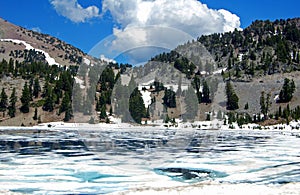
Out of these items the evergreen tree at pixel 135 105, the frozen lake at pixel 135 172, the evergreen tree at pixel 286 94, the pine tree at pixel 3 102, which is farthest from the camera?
the evergreen tree at pixel 286 94

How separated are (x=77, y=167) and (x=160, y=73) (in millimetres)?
17575

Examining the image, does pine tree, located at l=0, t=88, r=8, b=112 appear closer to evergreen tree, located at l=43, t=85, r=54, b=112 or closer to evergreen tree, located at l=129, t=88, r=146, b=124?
evergreen tree, located at l=43, t=85, r=54, b=112

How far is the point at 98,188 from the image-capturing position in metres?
12.1

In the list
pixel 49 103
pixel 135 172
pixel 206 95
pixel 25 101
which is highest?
pixel 206 95

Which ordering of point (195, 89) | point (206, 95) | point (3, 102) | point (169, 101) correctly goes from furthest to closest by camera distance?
point (206, 95) < point (195, 89) < point (3, 102) < point (169, 101)

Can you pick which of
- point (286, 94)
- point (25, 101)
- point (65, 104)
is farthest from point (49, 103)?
point (286, 94)

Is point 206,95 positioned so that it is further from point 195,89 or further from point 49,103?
point 49,103

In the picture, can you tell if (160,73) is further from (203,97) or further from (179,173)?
(203,97)

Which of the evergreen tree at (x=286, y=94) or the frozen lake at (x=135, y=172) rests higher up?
the evergreen tree at (x=286, y=94)

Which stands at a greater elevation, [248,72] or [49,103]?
[248,72]

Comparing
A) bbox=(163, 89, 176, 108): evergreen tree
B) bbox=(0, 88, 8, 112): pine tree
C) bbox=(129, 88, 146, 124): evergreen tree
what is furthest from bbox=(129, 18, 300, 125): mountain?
bbox=(0, 88, 8, 112): pine tree

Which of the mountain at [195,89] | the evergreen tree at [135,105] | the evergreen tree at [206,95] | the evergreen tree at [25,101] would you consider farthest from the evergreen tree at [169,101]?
the evergreen tree at [206,95]

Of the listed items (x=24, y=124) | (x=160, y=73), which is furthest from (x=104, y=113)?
(x=24, y=124)

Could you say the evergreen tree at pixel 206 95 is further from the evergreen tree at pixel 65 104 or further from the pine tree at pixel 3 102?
the pine tree at pixel 3 102
